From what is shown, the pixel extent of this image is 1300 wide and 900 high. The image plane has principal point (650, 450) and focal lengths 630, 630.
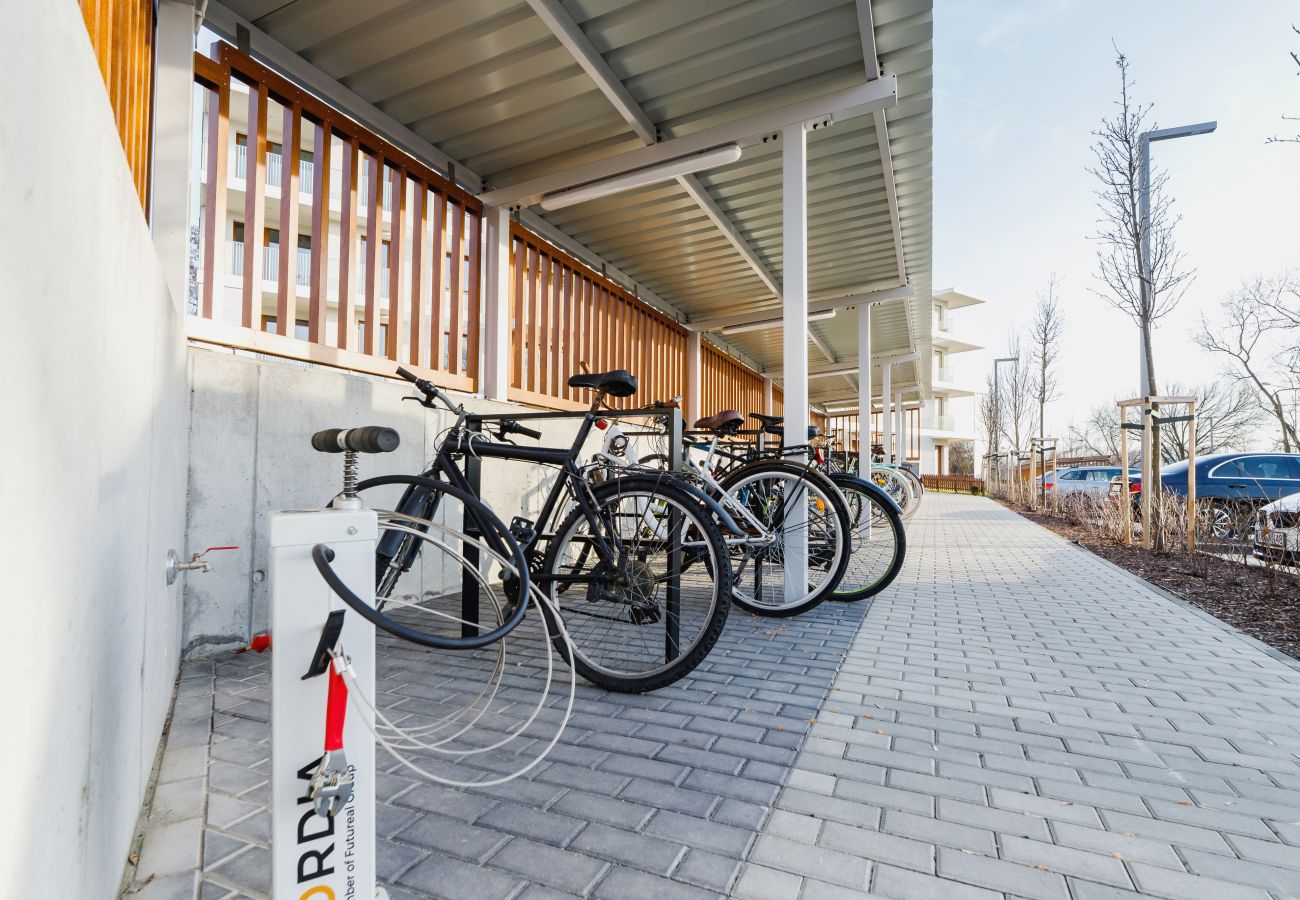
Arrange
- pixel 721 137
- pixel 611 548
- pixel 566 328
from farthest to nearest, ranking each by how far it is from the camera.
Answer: pixel 566 328
pixel 721 137
pixel 611 548

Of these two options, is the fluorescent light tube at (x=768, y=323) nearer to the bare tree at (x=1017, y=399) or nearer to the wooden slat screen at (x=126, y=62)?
the wooden slat screen at (x=126, y=62)

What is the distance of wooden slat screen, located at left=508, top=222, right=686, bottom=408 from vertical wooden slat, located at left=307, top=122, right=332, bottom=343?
1.69 m

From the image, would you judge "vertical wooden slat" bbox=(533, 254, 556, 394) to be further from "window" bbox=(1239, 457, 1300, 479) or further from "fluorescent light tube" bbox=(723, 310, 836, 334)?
"window" bbox=(1239, 457, 1300, 479)

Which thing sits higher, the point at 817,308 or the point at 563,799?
the point at 817,308

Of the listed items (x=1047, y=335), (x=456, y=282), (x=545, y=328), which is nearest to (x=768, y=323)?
(x=545, y=328)

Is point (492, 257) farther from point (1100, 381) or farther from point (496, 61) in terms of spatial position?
point (1100, 381)

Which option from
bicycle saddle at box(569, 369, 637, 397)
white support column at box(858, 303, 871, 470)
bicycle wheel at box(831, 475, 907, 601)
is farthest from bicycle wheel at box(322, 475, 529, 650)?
white support column at box(858, 303, 871, 470)

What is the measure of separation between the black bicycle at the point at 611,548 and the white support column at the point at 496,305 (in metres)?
2.21

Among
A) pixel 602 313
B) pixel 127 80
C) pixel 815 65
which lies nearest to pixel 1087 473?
pixel 602 313

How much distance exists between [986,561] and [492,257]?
544 centimetres

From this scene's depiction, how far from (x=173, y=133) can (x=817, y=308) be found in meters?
6.69

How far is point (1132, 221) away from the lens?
299 inches

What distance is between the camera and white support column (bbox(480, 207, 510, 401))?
4938 mm

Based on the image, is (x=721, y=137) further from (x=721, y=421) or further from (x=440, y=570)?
(x=440, y=570)
